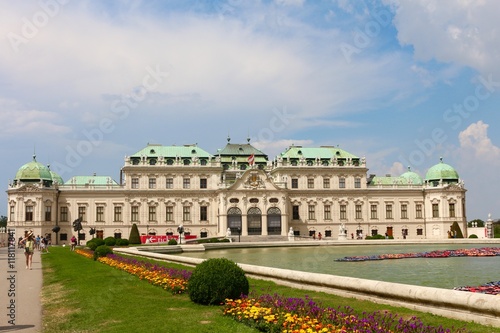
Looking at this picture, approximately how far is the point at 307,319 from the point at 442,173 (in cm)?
7636

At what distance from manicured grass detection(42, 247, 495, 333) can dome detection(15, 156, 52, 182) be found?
193ft

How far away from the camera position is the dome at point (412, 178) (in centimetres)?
8519

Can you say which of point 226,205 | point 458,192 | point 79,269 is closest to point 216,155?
point 226,205

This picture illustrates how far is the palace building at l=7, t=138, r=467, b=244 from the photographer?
247 feet

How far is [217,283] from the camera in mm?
14047

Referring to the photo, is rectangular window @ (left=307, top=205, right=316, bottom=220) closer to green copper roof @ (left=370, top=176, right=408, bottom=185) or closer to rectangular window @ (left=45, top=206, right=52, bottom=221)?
green copper roof @ (left=370, top=176, right=408, bottom=185)

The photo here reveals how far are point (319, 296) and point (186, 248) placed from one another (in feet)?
110

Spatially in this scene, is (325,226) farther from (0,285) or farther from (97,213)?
(0,285)

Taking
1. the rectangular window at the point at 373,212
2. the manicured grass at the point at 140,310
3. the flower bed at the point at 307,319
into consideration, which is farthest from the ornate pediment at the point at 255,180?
the flower bed at the point at 307,319

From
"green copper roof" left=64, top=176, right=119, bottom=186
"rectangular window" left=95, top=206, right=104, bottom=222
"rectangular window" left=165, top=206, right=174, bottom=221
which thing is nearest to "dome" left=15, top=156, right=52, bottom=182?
"green copper roof" left=64, top=176, right=119, bottom=186

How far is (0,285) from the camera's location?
21312 millimetres

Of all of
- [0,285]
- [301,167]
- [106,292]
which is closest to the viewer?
[106,292]

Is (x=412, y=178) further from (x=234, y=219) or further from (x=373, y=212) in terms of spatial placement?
(x=234, y=219)

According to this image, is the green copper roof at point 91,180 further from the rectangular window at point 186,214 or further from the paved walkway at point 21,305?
the paved walkway at point 21,305
